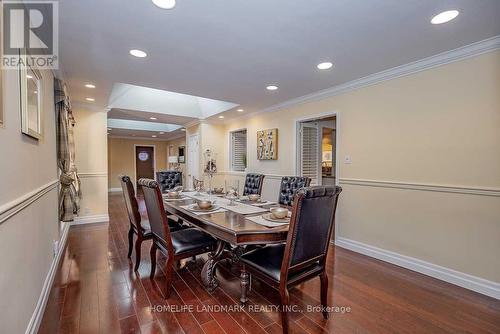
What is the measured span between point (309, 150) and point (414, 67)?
2072mm

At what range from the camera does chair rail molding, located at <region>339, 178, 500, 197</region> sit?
2191mm

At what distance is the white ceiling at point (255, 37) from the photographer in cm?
169

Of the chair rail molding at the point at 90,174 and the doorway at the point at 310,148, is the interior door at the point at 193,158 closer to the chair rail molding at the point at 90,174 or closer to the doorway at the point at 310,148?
the chair rail molding at the point at 90,174

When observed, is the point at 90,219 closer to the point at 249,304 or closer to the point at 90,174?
the point at 90,174

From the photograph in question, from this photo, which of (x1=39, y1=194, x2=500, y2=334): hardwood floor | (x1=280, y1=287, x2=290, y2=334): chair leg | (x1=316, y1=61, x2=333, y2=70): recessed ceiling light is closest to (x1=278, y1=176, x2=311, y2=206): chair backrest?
(x1=39, y1=194, x2=500, y2=334): hardwood floor

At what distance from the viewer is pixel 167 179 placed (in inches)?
161

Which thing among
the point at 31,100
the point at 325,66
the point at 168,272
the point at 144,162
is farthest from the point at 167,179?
the point at 144,162

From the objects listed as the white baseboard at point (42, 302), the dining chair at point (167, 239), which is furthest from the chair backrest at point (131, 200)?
the white baseboard at point (42, 302)

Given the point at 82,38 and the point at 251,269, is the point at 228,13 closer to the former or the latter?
the point at 82,38

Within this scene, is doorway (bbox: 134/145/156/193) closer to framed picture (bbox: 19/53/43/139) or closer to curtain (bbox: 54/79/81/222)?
curtain (bbox: 54/79/81/222)

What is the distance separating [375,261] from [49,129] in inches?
158

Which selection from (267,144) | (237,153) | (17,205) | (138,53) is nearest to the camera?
(17,205)

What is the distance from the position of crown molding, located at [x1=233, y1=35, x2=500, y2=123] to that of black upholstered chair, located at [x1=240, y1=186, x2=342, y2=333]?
6.30 feet

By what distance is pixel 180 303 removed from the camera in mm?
1998
